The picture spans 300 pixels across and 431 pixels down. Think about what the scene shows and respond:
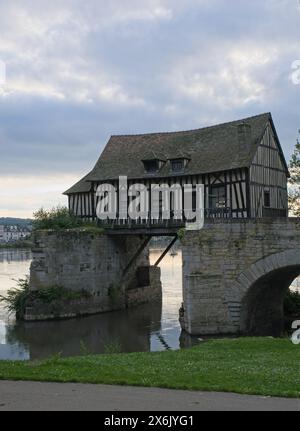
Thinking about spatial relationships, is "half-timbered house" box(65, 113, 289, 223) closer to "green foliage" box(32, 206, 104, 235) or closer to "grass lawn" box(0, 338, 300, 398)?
"green foliage" box(32, 206, 104, 235)

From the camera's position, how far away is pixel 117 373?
25.7 feet

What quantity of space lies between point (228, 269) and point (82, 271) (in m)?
9.35

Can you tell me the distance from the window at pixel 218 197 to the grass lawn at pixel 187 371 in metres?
13.2

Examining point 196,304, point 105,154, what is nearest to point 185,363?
point 196,304

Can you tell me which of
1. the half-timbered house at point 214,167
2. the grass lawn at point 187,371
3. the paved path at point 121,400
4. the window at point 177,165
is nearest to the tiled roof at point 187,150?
the half-timbered house at point 214,167

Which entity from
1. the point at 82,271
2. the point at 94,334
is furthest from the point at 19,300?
the point at 94,334

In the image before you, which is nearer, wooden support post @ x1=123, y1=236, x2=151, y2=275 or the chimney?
the chimney

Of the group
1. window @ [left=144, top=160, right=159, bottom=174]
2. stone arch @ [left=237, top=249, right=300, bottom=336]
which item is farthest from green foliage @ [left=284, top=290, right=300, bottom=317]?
window @ [left=144, top=160, right=159, bottom=174]

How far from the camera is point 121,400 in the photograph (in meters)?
6.25

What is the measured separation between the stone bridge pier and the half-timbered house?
450cm

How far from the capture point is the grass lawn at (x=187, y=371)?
23.1 ft

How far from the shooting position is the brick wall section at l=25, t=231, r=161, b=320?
23.7 metres

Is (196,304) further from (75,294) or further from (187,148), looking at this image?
(187,148)

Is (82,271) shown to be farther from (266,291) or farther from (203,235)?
(266,291)
